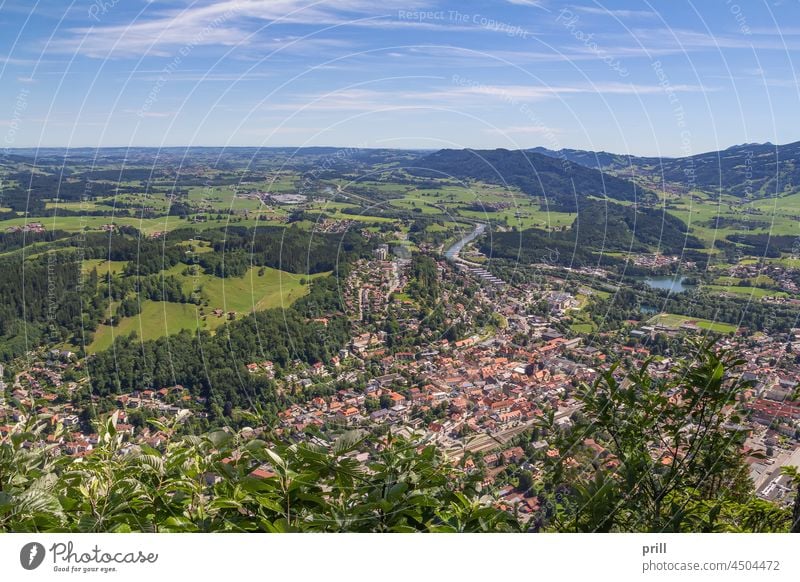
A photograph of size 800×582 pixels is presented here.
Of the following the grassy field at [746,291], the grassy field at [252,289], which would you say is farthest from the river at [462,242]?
the grassy field at [746,291]

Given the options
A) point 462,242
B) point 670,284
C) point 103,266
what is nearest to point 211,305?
point 103,266

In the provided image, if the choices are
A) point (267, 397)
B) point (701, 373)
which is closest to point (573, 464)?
point (701, 373)

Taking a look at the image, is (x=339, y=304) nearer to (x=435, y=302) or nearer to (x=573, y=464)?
(x=435, y=302)

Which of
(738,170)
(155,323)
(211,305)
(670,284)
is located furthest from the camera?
(211,305)

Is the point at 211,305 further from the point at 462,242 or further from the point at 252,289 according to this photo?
the point at 462,242

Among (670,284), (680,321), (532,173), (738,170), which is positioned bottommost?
(680,321)

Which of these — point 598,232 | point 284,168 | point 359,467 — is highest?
point 284,168

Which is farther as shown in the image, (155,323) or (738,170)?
(155,323)
